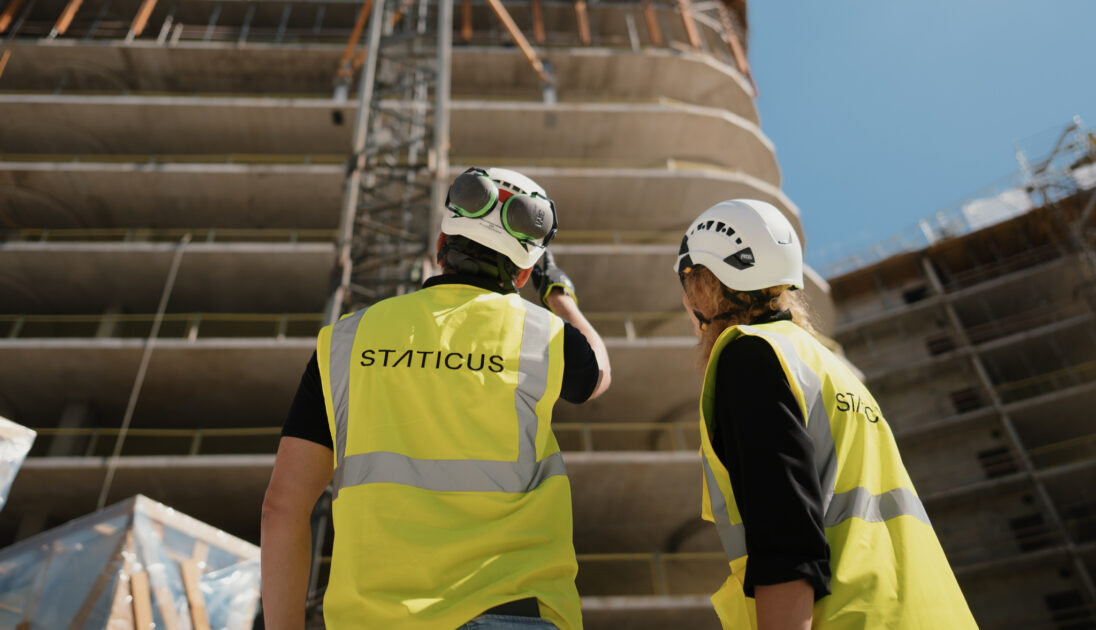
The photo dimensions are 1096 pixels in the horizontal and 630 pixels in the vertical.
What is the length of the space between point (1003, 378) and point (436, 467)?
3043cm

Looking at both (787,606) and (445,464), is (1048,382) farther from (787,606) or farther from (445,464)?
(445,464)

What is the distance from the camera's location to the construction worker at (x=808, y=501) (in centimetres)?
175

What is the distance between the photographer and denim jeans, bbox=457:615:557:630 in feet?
5.45

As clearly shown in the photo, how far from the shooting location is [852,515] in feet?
6.32

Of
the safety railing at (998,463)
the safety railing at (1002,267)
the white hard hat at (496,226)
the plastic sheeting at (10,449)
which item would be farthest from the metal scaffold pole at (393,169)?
the safety railing at (1002,267)

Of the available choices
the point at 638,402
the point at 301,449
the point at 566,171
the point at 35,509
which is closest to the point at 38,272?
the point at 35,509

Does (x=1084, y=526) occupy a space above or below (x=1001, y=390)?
below

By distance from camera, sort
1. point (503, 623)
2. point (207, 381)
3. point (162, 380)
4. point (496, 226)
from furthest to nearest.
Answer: point (207, 381)
point (162, 380)
point (496, 226)
point (503, 623)

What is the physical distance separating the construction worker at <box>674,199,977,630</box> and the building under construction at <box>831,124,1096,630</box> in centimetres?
2426

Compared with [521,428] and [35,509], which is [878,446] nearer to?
[521,428]

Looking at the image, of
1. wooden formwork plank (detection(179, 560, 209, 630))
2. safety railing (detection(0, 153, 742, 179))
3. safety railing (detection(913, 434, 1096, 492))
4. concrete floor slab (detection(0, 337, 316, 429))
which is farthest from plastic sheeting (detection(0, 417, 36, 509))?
safety railing (detection(913, 434, 1096, 492))

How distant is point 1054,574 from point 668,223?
15903mm

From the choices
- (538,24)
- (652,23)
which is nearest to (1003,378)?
(652,23)

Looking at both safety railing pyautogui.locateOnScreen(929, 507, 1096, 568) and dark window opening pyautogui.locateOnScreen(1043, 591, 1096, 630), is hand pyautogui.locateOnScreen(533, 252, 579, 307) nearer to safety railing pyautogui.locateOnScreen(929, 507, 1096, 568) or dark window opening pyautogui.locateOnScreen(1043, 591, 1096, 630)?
safety railing pyautogui.locateOnScreen(929, 507, 1096, 568)
